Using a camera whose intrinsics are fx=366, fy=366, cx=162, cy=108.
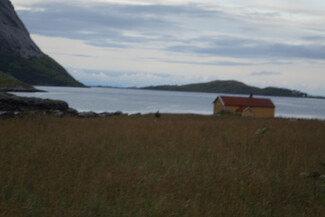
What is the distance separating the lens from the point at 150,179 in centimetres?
643

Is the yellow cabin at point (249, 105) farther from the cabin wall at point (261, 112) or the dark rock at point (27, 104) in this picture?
the dark rock at point (27, 104)

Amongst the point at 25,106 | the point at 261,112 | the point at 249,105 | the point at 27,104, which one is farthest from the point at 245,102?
the point at 25,106

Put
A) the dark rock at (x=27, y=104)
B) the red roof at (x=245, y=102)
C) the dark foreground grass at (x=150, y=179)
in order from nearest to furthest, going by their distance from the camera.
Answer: the dark foreground grass at (x=150, y=179)
the dark rock at (x=27, y=104)
the red roof at (x=245, y=102)

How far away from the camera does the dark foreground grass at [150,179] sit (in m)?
5.26

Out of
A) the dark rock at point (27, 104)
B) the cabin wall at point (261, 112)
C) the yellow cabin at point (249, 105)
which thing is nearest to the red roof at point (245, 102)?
the yellow cabin at point (249, 105)

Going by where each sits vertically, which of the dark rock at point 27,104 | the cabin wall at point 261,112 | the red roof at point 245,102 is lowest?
the cabin wall at point 261,112

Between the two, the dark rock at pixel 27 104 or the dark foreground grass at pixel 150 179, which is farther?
the dark rock at pixel 27 104

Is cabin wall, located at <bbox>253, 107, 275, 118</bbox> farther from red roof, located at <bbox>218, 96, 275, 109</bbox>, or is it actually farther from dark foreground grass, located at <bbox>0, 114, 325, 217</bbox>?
dark foreground grass, located at <bbox>0, 114, 325, 217</bbox>

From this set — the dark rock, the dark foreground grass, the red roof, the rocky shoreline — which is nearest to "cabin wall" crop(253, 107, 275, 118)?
the red roof

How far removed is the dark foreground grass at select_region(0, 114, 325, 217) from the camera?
5262mm

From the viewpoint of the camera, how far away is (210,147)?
32.6ft

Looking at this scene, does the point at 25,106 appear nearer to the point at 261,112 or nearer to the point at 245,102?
the point at 245,102

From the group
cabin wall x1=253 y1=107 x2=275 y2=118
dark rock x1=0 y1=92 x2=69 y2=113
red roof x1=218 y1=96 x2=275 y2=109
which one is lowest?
cabin wall x1=253 y1=107 x2=275 y2=118

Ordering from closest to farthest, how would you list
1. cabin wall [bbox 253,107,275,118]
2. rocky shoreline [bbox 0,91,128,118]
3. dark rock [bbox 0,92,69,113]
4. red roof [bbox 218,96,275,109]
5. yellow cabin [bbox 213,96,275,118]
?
1. rocky shoreline [bbox 0,91,128,118]
2. dark rock [bbox 0,92,69,113]
3. yellow cabin [bbox 213,96,275,118]
4. cabin wall [bbox 253,107,275,118]
5. red roof [bbox 218,96,275,109]
